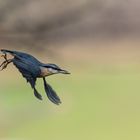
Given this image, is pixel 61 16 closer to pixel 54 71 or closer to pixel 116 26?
pixel 116 26

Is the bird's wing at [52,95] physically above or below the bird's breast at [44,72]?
below

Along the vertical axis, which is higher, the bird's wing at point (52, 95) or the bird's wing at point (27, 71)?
the bird's wing at point (27, 71)

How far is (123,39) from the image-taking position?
1935 millimetres

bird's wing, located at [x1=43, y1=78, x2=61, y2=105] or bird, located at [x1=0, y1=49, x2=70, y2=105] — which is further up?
bird, located at [x1=0, y1=49, x2=70, y2=105]

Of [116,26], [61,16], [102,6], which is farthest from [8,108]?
[116,26]

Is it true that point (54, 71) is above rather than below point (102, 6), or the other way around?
below

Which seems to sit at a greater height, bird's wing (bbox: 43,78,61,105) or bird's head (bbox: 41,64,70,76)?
bird's head (bbox: 41,64,70,76)

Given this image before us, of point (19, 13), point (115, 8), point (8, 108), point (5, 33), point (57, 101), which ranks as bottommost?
point (57, 101)

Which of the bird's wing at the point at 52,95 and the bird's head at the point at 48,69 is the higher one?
the bird's head at the point at 48,69

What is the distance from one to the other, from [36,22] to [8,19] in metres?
0.28

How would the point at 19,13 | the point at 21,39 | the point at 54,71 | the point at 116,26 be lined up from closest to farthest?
the point at 54,71 < the point at 21,39 < the point at 19,13 < the point at 116,26

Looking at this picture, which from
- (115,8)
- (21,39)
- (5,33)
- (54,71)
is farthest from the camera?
(115,8)

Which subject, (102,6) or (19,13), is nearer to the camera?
(19,13)

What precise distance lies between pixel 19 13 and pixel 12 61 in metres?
0.84
